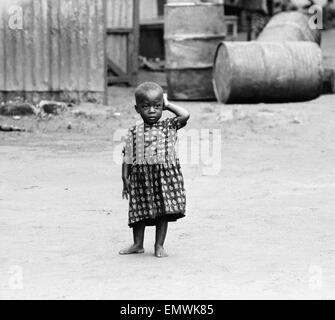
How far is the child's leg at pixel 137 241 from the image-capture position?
203 inches

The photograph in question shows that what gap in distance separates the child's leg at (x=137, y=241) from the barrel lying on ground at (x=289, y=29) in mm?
8263

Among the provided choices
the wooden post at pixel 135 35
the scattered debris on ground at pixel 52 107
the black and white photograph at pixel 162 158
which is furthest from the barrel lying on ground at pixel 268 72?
the wooden post at pixel 135 35

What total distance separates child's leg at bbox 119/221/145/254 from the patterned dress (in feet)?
0.20

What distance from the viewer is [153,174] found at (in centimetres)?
509

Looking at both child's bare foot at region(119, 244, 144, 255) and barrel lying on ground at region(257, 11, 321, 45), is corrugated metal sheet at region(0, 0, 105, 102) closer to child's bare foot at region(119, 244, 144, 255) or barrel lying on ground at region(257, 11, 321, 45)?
barrel lying on ground at region(257, 11, 321, 45)

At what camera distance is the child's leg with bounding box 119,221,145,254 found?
5.15m

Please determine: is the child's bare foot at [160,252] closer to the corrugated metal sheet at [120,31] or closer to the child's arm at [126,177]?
the child's arm at [126,177]

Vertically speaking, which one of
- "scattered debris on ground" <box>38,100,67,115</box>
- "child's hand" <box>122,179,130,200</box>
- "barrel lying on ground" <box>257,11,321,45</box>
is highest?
"barrel lying on ground" <box>257,11,321,45</box>

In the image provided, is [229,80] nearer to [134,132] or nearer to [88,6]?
[88,6]

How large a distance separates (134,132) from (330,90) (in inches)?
326

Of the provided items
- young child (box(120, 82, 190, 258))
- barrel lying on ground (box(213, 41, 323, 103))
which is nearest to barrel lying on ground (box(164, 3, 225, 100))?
barrel lying on ground (box(213, 41, 323, 103))

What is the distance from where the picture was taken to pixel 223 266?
4.82m
